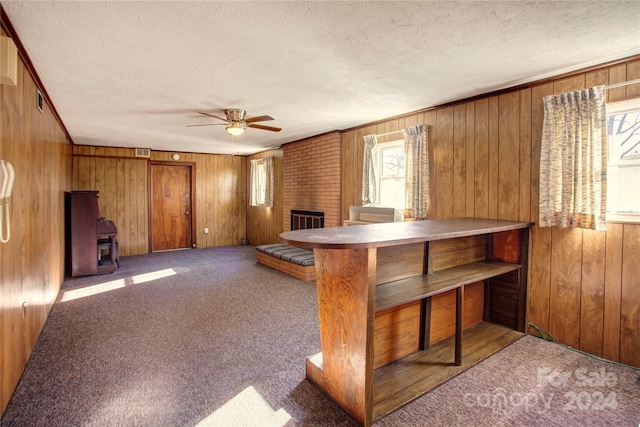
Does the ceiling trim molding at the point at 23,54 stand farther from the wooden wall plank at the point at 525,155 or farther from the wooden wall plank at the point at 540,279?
the wooden wall plank at the point at 540,279

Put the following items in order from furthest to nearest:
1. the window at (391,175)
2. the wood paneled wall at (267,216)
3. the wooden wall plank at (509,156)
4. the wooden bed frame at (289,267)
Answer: the wood paneled wall at (267,216), the wooden bed frame at (289,267), the window at (391,175), the wooden wall plank at (509,156)

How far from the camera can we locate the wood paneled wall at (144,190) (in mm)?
6508

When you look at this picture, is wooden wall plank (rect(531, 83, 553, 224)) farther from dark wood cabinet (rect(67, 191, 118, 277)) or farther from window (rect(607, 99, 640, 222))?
dark wood cabinet (rect(67, 191, 118, 277))

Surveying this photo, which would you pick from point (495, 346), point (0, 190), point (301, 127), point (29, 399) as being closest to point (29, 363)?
point (29, 399)

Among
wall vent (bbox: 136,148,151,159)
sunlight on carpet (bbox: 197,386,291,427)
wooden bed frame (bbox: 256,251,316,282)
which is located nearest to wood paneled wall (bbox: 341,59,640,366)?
wooden bed frame (bbox: 256,251,316,282)

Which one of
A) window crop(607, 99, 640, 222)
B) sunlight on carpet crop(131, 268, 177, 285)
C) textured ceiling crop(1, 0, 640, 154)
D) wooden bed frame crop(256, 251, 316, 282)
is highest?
textured ceiling crop(1, 0, 640, 154)

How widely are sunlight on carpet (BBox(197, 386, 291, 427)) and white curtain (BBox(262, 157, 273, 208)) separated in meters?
5.30

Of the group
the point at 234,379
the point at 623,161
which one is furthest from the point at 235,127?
the point at 623,161

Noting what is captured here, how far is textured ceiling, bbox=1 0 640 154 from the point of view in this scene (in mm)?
1797

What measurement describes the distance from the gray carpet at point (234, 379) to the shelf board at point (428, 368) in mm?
52

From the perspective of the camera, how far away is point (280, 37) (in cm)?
209

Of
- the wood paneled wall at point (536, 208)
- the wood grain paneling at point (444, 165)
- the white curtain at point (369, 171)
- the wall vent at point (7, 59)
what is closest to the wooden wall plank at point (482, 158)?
the wood paneled wall at point (536, 208)

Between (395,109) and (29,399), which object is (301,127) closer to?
(395,109)

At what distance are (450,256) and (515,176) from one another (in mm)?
1077
